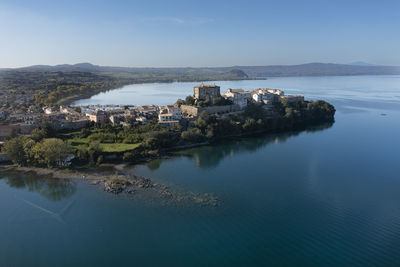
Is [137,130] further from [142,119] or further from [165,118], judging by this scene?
[165,118]

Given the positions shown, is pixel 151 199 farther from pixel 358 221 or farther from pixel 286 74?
pixel 286 74

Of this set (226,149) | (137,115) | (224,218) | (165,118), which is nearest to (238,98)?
(165,118)

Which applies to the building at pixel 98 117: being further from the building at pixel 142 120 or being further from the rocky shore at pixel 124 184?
the rocky shore at pixel 124 184

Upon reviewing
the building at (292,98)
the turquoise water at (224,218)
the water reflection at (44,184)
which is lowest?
the turquoise water at (224,218)

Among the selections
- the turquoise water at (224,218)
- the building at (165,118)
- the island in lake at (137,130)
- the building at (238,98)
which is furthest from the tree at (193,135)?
the building at (238,98)

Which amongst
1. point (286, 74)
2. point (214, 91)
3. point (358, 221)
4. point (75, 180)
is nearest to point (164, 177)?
point (75, 180)

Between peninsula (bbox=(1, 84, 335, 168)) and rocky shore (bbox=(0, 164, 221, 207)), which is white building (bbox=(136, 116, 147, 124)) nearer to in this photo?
peninsula (bbox=(1, 84, 335, 168))
